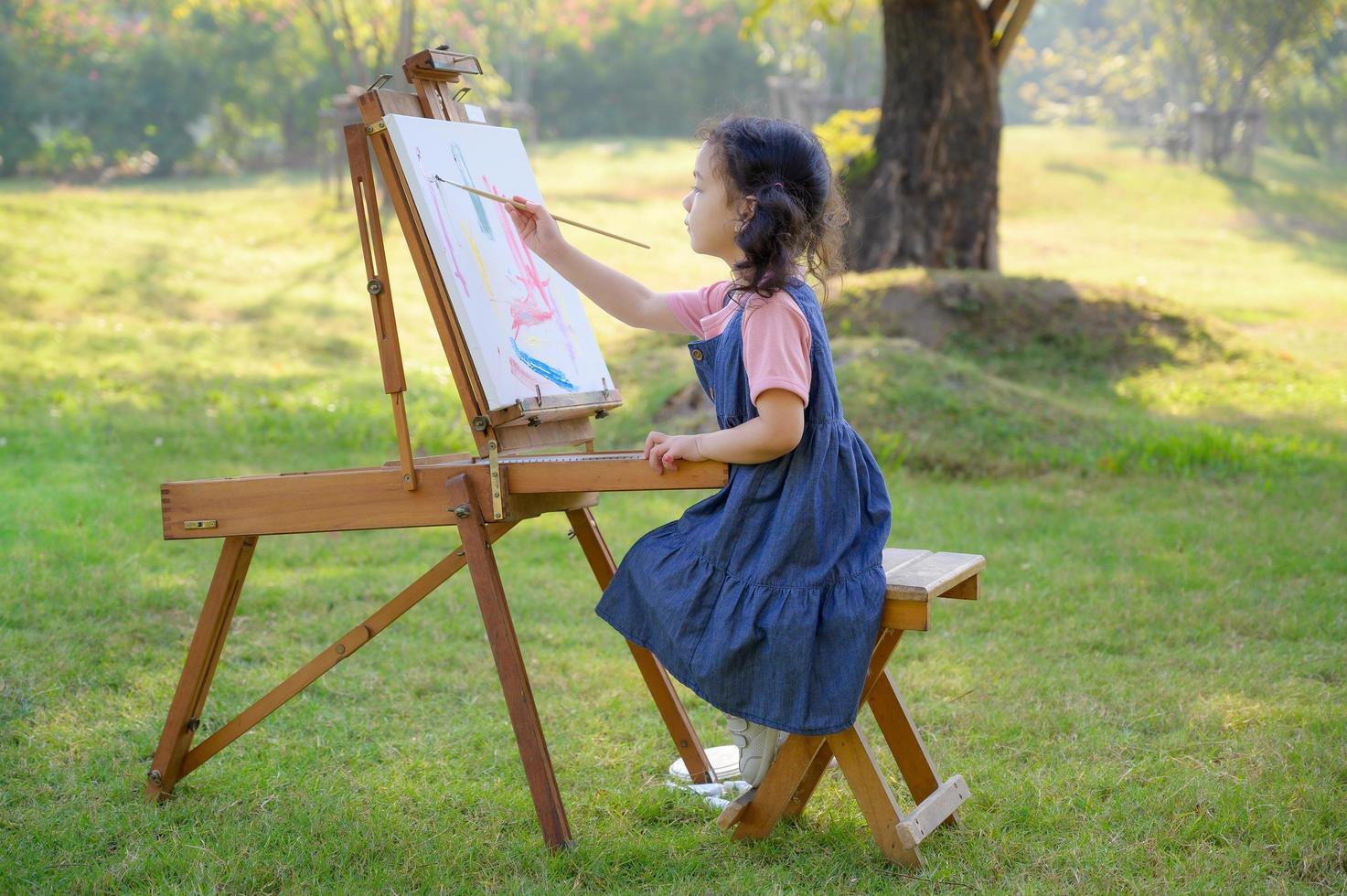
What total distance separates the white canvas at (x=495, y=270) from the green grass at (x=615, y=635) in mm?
1038

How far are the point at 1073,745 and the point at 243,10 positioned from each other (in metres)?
20.2

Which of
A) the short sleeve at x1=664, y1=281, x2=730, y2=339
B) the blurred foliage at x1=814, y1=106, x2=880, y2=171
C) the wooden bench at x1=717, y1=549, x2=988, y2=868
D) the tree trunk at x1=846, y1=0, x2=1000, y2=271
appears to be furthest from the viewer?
the blurred foliage at x1=814, y1=106, x2=880, y2=171

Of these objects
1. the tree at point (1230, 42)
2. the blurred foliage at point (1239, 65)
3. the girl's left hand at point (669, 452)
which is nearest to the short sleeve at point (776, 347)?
the girl's left hand at point (669, 452)

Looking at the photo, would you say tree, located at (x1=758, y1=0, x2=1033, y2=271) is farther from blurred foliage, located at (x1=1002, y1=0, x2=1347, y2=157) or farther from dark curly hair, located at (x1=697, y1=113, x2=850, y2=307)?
blurred foliage, located at (x1=1002, y1=0, x2=1347, y2=157)

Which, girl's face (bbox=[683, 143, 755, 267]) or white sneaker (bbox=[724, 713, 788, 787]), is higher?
girl's face (bbox=[683, 143, 755, 267])

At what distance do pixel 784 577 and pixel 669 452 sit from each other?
0.34 m

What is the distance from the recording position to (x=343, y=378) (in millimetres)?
8156

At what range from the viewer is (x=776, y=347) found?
2.41 m

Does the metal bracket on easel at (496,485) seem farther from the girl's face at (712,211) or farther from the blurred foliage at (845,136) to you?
the blurred foliage at (845,136)

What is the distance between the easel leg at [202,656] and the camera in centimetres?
286

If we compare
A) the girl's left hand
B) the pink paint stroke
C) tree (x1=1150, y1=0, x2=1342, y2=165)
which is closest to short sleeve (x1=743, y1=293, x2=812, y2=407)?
the girl's left hand

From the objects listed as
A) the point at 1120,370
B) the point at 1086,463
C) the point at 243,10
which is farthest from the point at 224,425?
the point at 243,10

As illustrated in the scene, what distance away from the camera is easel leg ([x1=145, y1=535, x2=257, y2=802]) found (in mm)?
2861

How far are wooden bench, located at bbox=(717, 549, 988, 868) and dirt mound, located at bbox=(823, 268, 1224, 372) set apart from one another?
18.4 feet
